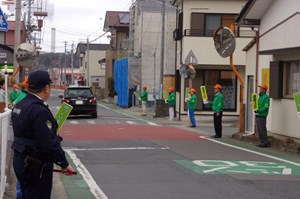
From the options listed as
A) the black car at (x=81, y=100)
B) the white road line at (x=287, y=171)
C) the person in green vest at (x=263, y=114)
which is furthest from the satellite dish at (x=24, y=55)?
the black car at (x=81, y=100)

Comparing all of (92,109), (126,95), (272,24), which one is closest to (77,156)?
(272,24)

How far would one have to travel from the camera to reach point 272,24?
18.9 meters

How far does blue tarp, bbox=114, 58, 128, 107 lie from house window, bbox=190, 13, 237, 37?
56.0 feet

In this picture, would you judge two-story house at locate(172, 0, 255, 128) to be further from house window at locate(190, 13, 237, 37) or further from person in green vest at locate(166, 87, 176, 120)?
person in green vest at locate(166, 87, 176, 120)

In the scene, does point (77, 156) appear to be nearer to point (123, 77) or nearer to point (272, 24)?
point (272, 24)

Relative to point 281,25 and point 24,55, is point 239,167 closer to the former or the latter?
point 24,55

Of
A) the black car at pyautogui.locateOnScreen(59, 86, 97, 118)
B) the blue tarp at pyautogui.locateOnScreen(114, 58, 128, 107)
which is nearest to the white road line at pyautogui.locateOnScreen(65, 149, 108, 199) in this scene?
the black car at pyautogui.locateOnScreen(59, 86, 97, 118)

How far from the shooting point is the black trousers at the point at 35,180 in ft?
18.0

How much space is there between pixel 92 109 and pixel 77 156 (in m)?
17.4

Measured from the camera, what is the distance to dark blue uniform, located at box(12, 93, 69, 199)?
5355mm

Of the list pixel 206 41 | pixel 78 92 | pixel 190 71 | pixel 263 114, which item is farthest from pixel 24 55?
pixel 206 41

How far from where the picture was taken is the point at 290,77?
17625 millimetres

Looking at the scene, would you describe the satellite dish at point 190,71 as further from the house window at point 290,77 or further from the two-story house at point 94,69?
the two-story house at point 94,69

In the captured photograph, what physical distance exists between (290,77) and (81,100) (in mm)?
16251
